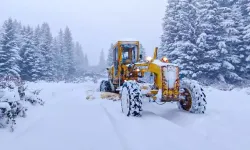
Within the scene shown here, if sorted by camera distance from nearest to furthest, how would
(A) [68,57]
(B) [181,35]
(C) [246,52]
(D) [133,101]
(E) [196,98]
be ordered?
(D) [133,101] < (E) [196,98] < (C) [246,52] < (B) [181,35] < (A) [68,57]

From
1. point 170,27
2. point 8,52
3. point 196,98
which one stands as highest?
point 170,27

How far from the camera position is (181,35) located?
2481 cm

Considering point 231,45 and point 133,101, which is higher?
point 231,45

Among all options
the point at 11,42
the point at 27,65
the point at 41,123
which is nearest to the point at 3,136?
the point at 41,123

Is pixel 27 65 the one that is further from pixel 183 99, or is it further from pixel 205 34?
pixel 183 99

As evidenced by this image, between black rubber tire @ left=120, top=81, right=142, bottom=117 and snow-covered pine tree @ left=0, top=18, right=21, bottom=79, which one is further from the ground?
snow-covered pine tree @ left=0, top=18, right=21, bottom=79

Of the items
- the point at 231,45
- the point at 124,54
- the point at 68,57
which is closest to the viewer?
the point at 124,54

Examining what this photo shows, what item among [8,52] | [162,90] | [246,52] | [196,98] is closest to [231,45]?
[246,52]

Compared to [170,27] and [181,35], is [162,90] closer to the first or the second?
[181,35]

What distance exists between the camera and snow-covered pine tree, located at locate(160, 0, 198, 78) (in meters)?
23.2

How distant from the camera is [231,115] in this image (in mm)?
7137

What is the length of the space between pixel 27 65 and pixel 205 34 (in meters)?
28.7

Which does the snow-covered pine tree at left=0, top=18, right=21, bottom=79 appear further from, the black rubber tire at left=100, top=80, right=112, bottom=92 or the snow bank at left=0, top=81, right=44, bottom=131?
the snow bank at left=0, top=81, right=44, bottom=131

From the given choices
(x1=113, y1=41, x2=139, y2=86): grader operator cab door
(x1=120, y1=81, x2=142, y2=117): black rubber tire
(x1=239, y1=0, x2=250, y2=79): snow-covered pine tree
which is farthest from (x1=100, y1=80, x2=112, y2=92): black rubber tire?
(x1=239, y1=0, x2=250, y2=79): snow-covered pine tree
